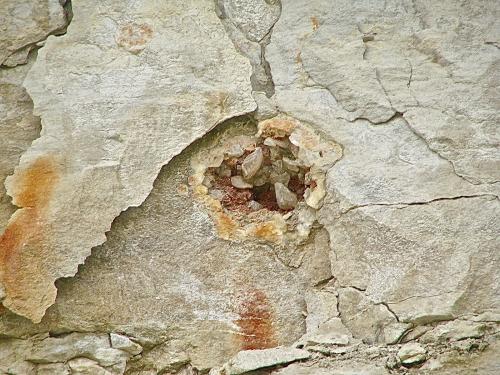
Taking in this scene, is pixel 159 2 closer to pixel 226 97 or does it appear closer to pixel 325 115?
pixel 226 97

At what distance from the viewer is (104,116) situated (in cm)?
227

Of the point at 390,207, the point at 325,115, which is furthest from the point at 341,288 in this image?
the point at 325,115

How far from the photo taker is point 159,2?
247 cm

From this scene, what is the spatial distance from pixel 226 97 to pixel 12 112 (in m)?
0.69

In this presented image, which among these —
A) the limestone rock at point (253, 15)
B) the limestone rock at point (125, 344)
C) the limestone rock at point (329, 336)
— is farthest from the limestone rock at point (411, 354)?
the limestone rock at point (253, 15)

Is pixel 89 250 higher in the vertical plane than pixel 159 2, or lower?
lower

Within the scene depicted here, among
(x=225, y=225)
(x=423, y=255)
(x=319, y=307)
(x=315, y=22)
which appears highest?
(x=315, y=22)

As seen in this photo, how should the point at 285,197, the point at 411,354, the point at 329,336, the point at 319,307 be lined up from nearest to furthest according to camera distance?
the point at 411,354, the point at 329,336, the point at 319,307, the point at 285,197

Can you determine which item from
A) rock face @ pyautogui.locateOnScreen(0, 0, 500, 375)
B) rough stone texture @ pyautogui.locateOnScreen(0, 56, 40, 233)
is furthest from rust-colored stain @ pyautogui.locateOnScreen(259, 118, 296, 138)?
rough stone texture @ pyautogui.locateOnScreen(0, 56, 40, 233)

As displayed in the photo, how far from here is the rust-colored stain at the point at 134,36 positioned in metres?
2.39

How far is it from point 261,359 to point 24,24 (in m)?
1.36

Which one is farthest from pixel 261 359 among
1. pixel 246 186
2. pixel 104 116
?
pixel 104 116

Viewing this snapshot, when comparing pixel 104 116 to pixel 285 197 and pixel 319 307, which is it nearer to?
pixel 285 197

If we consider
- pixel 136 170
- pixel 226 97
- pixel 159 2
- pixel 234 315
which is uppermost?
pixel 159 2
